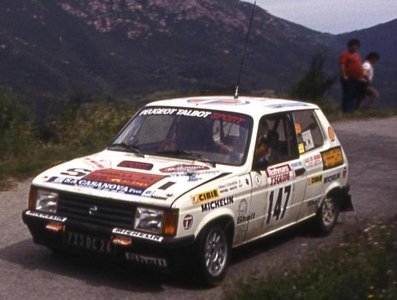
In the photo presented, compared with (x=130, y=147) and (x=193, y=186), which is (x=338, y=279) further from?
(x=130, y=147)

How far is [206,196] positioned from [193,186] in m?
0.13

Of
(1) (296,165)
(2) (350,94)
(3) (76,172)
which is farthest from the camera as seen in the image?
(2) (350,94)

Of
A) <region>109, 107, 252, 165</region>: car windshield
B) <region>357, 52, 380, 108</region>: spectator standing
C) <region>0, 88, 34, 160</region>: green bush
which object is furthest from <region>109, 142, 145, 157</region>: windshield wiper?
<region>357, 52, 380, 108</region>: spectator standing

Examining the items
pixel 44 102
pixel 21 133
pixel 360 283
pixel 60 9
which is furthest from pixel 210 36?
pixel 360 283

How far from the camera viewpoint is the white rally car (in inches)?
304

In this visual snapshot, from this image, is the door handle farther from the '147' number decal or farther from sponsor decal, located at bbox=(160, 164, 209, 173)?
sponsor decal, located at bbox=(160, 164, 209, 173)

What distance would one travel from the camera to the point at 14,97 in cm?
1648

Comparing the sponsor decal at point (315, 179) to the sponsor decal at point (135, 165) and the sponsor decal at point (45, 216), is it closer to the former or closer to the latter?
the sponsor decal at point (135, 165)

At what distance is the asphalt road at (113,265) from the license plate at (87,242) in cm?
31

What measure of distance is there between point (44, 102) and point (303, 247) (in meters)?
10.6

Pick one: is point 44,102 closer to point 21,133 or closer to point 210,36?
point 21,133

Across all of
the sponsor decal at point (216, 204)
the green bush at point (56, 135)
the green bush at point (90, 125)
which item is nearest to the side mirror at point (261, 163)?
the sponsor decal at point (216, 204)

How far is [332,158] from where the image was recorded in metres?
10.2

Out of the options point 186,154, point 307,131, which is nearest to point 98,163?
point 186,154
